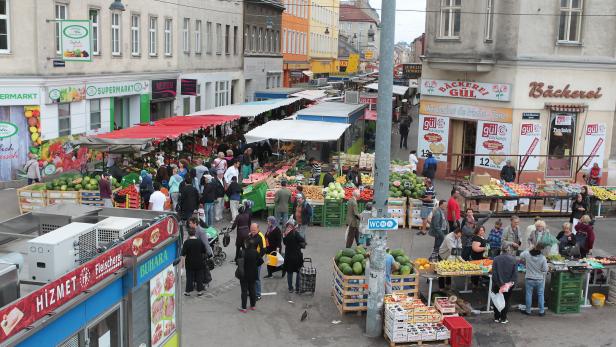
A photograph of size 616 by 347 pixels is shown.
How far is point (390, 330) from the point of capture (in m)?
11.5

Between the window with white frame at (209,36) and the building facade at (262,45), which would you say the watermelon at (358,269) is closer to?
the window with white frame at (209,36)

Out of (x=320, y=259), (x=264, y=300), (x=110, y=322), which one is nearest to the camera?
(x=110, y=322)

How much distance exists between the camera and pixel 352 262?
13070 millimetres

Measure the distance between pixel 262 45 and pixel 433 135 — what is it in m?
30.2

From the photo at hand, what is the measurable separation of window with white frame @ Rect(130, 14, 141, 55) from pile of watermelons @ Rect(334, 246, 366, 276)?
22.0 metres

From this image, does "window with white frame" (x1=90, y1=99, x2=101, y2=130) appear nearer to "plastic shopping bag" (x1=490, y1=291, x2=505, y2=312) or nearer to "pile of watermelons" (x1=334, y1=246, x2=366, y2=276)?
"pile of watermelons" (x1=334, y1=246, x2=366, y2=276)

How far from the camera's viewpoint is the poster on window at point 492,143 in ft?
83.1

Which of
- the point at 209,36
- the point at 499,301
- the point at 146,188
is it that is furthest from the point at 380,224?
the point at 209,36

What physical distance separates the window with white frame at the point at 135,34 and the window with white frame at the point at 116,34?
1.18 meters

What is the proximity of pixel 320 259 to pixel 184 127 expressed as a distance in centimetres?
975

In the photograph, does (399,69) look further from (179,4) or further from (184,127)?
(184,127)

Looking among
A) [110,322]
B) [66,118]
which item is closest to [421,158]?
[66,118]

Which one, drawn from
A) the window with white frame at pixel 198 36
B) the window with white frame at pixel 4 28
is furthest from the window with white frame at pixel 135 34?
the window with white frame at pixel 4 28

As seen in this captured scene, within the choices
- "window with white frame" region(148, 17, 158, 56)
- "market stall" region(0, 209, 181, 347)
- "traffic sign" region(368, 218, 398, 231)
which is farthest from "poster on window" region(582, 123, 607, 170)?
"market stall" region(0, 209, 181, 347)
